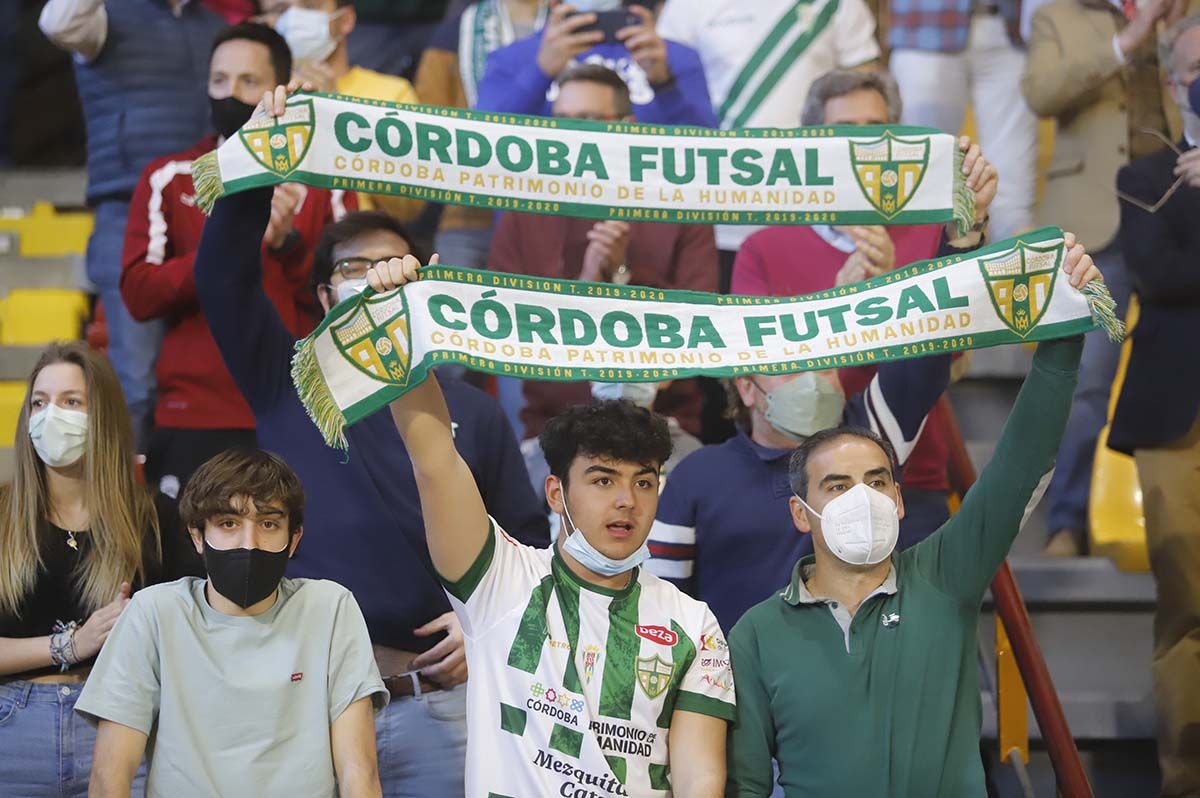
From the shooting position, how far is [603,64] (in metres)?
6.29

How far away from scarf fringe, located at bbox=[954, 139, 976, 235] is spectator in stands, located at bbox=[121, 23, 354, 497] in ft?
6.85

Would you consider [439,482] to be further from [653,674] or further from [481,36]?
[481,36]

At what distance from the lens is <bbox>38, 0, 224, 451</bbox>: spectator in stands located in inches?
237

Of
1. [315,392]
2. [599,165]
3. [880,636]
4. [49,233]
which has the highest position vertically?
[49,233]

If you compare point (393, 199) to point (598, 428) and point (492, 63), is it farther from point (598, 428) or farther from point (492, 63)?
point (598, 428)

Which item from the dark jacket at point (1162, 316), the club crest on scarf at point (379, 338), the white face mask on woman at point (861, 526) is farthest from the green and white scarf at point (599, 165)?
the dark jacket at point (1162, 316)

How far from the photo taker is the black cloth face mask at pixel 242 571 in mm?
3705

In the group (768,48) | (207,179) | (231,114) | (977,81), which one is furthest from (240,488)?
(977,81)

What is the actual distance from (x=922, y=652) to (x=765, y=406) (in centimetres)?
118

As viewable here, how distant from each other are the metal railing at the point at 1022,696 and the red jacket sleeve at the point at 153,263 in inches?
106

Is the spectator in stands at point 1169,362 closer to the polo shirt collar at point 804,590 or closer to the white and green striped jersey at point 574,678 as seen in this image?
the polo shirt collar at point 804,590

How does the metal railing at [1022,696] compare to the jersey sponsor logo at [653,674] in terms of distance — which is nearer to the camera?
the jersey sponsor logo at [653,674]

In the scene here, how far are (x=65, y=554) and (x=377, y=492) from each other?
32.1 inches

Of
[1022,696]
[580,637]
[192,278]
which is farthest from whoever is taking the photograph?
[192,278]
